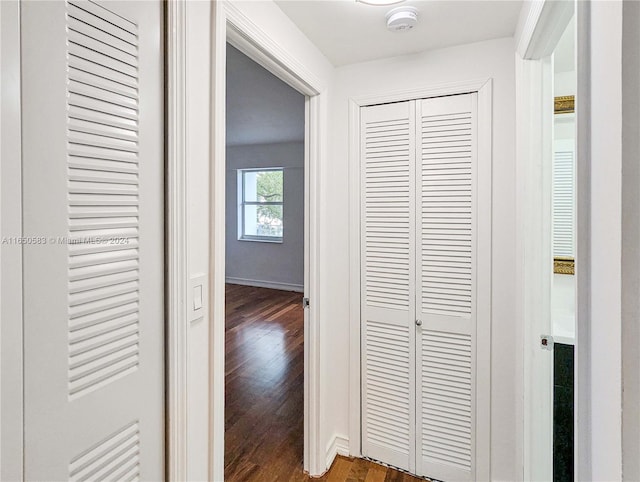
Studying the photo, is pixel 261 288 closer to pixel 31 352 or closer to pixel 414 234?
pixel 414 234

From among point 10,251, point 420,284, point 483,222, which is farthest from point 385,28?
point 10,251

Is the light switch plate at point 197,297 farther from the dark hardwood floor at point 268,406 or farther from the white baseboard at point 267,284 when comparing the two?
the white baseboard at point 267,284

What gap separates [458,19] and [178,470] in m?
2.06

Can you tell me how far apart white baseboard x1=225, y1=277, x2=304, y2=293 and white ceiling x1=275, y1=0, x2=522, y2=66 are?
5184 millimetres

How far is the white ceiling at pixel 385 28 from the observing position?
1518 mm

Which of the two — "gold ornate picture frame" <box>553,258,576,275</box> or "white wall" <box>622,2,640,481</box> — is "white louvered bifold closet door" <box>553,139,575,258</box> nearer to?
"gold ornate picture frame" <box>553,258,576,275</box>

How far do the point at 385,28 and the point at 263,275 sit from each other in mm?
5778

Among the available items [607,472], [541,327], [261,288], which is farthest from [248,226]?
[607,472]

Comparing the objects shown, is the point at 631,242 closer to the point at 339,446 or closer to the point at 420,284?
the point at 420,284

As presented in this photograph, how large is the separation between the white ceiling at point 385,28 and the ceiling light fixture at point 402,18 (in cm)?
3

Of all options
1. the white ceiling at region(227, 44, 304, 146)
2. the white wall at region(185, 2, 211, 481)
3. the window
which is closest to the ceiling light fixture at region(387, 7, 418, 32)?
the white wall at region(185, 2, 211, 481)

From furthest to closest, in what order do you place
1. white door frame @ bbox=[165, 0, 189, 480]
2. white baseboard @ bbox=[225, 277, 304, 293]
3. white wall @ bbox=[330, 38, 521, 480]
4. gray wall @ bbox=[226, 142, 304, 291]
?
white baseboard @ bbox=[225, 277, 304, 293] → gray wall @ bbox=[226, 142, 304, 291] → white wall @ bbox=[330, 38, 521, 480] → white door frame @ bbox=[165, 0, 189, 480]

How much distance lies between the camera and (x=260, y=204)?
7.01m

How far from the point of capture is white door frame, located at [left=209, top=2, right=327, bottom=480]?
46.5 inches
